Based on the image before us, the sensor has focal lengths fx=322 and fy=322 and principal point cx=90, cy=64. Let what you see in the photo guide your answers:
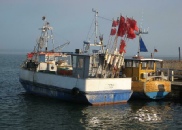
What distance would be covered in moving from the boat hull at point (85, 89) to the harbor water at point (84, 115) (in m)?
0.55

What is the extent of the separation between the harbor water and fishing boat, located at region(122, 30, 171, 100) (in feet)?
2.62

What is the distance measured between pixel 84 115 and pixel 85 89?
2.58m

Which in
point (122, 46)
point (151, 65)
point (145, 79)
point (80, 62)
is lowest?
point (145, 79)

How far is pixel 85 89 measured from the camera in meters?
24.8

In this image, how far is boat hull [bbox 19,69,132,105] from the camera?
82.3 feet

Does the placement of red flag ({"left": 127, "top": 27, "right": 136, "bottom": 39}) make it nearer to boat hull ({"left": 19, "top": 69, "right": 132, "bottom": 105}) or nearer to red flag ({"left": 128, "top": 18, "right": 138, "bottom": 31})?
red flag ({"left": 128, "top": 18, "right": 138, "bottom": 31})

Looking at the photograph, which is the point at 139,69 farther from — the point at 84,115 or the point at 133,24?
the point at 84,115

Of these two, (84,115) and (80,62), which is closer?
(84,115)

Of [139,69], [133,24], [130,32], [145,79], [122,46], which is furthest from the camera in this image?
[139,69]

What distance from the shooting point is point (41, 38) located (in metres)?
34.8

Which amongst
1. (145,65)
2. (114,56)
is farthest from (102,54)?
(145,65)

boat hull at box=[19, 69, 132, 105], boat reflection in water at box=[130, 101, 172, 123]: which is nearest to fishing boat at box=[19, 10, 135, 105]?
boat hull at box=[19, 69, 132, 105]

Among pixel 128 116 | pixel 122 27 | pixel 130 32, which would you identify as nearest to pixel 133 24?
pixel 130 32

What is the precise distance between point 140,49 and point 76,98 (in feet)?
30.6
